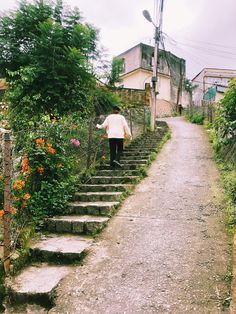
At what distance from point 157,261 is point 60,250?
1310mm

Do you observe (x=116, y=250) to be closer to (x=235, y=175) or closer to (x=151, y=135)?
(x=235, y=175)

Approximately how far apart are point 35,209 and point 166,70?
33.9 m

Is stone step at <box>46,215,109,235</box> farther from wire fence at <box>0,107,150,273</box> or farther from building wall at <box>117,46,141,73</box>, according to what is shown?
building wall at <box>117,46,141,73</box>

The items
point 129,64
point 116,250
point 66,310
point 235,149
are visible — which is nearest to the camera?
point 66,310

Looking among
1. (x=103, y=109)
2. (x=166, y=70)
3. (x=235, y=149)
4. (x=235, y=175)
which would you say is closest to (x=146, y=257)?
(x=235, y=175)

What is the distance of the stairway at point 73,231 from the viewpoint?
3580mm

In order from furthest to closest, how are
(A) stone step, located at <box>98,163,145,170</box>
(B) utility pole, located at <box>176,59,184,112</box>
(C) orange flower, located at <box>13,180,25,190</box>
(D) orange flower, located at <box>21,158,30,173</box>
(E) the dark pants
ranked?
(B) utility pole, located at <box>176,59,184,112</box>, (A) stone step, located at <box>98,163,145,170</box>, (E) the dark pants, (D) orange flower, located at <box>21,158,30,173</box>, (C) orange flower, located at <box>13,180,25,190</box>

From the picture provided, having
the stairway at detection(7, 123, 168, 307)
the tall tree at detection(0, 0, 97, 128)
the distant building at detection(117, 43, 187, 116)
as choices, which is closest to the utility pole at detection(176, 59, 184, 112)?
the distant building at detection(117, 43, 187, 116)

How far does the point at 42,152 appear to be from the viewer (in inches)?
209

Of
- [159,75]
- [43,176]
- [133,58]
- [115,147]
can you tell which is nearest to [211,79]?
[159,75]

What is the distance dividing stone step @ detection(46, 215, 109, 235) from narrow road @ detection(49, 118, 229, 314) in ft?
0.51

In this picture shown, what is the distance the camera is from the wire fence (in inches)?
158

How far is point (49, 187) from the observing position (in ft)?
17.9

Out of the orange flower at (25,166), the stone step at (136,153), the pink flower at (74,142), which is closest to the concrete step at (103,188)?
the pink flower at (74,142)
